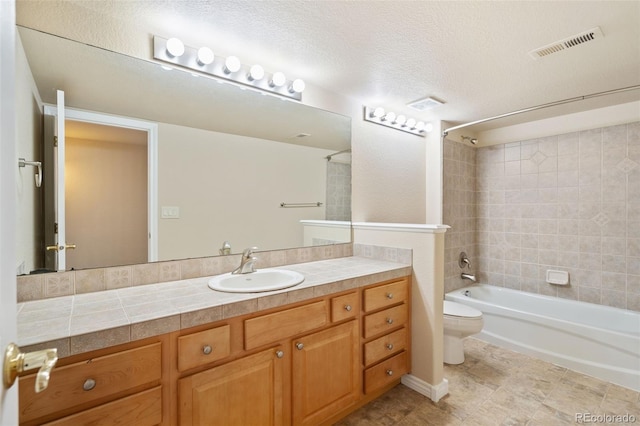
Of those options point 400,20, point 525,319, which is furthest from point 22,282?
point 525,319

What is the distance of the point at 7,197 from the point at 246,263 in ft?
4.33

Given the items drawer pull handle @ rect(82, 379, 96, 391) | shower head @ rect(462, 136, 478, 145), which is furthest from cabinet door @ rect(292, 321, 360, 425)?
shower head @ rect(462, 136, 478, 145)

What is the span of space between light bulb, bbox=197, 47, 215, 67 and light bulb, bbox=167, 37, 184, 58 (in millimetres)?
97

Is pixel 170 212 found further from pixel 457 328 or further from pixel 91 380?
pixel 457 328

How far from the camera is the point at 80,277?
1408mm

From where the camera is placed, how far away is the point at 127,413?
1032mm

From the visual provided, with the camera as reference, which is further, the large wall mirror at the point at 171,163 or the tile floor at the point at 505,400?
the tile floor at the point at 505,400

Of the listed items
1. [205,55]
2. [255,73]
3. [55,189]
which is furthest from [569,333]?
[55,189]

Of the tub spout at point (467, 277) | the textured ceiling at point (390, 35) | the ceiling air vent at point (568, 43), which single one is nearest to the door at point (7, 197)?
the textured ceiling at point (390, 35)

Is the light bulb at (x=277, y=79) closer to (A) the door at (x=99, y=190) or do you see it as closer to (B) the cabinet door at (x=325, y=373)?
(A) the door at (x=99, y=190)

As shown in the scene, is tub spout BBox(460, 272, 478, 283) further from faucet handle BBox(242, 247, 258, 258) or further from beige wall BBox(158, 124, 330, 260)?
faucet handle BBox(242, 247, 258, 258)

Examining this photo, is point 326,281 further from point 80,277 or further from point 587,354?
point 587,354

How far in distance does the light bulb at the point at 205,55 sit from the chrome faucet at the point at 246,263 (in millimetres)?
1112

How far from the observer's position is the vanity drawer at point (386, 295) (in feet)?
5.95
